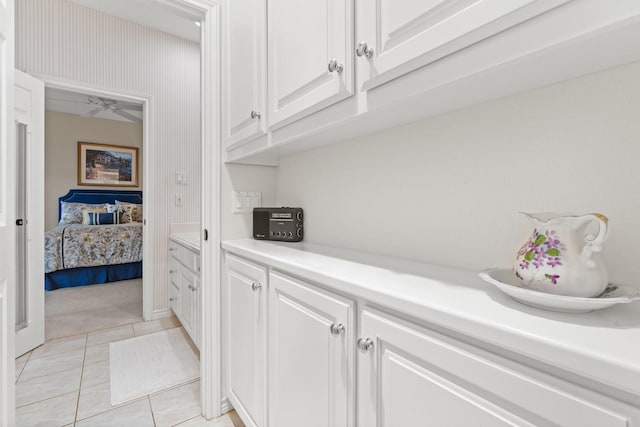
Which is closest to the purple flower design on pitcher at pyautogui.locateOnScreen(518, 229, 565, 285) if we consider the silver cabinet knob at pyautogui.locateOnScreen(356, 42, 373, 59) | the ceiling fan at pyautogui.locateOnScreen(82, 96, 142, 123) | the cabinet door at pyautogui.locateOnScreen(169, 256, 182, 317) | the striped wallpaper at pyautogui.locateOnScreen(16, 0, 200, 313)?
the silver cabinet knob at pyautogui.locateOnScreen(356, 42, 373, 59)

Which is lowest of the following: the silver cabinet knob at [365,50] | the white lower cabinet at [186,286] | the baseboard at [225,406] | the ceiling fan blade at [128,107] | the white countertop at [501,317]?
the baseboard at [225,406]

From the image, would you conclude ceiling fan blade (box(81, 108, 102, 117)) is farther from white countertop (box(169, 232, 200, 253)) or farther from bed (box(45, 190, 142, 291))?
white countertop (box(169, 232, 200, 253))

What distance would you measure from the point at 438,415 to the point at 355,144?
0.94 m

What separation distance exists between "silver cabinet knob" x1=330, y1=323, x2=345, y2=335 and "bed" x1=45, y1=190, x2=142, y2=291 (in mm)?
4450

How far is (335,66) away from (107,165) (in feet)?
21.0

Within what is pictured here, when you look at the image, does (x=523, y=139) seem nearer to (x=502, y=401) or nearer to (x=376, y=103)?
(x=376, y=103)

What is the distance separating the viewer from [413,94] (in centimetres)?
65

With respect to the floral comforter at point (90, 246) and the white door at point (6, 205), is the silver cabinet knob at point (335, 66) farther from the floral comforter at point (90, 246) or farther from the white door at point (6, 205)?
the floral comforter at point (90, 246)

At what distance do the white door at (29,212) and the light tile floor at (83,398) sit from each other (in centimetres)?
23

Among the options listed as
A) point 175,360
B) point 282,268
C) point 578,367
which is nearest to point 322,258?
point 282,268

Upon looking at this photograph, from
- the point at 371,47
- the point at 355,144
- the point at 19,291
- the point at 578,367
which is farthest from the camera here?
the point at 19,291

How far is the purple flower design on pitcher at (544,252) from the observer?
0.50m

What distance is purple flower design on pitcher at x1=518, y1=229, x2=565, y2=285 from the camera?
501 millimetres

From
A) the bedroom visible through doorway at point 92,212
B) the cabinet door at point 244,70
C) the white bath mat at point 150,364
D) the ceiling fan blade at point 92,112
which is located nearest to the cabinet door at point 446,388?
the cabinet door at point 244,70
